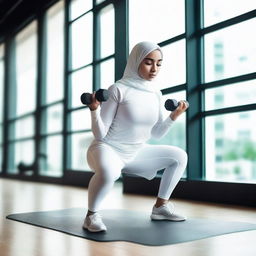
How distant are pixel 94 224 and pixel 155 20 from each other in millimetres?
2813

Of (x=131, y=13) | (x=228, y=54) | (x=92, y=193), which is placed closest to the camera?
(x=92, y=193)

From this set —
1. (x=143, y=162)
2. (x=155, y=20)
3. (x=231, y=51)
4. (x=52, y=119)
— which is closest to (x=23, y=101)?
(x=52, y=119)

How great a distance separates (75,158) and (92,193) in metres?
3.94

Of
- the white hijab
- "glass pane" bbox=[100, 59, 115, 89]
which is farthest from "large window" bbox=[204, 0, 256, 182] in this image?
"glass pane" bbox=[100, 59, 115, 89]

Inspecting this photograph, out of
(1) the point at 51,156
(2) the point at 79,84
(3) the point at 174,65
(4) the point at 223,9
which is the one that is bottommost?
(1) the point at 51,156

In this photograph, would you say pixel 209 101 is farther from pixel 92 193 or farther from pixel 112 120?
pixel 92 193

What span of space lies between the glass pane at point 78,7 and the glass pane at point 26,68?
172cm

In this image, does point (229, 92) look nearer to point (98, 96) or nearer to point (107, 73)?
point (98, 96)

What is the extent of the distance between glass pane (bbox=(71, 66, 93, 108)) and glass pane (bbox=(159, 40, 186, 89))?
1.56m

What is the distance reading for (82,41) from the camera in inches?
235

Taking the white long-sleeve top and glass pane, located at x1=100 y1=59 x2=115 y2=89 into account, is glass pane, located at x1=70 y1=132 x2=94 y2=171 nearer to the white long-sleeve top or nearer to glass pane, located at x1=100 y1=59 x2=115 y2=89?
glass pane, located at x1=100 y1=59 x2=115 y2=89

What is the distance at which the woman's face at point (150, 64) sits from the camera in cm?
242

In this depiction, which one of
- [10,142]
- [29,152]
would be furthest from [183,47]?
[10,142]

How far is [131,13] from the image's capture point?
4.77 metres
